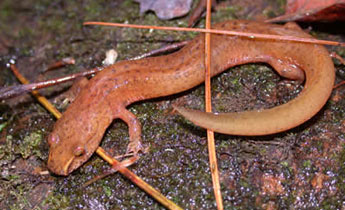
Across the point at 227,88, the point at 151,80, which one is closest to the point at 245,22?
the point at 227,88

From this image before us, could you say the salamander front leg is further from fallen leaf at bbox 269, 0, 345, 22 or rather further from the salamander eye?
fallen leaf at bbox 269, 0, 345, 22

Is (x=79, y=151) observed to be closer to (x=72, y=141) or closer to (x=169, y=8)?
(x=72, y=141)

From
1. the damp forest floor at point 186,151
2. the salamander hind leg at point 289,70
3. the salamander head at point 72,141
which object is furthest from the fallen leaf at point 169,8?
the salamander head at point 72,141

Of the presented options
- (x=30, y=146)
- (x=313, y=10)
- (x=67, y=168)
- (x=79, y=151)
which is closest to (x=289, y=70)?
(x=313, y=10)

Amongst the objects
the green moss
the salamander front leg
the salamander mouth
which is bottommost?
the salamander mouth

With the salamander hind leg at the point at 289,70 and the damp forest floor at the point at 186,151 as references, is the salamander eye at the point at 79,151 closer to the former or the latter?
the damp forest floor at the point at 186,151

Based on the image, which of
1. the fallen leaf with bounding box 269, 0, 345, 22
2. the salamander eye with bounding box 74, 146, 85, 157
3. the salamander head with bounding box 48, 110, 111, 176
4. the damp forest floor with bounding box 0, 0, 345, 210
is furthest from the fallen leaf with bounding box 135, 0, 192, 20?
the salamander eye with bounding box 74, 146, 85, 157
